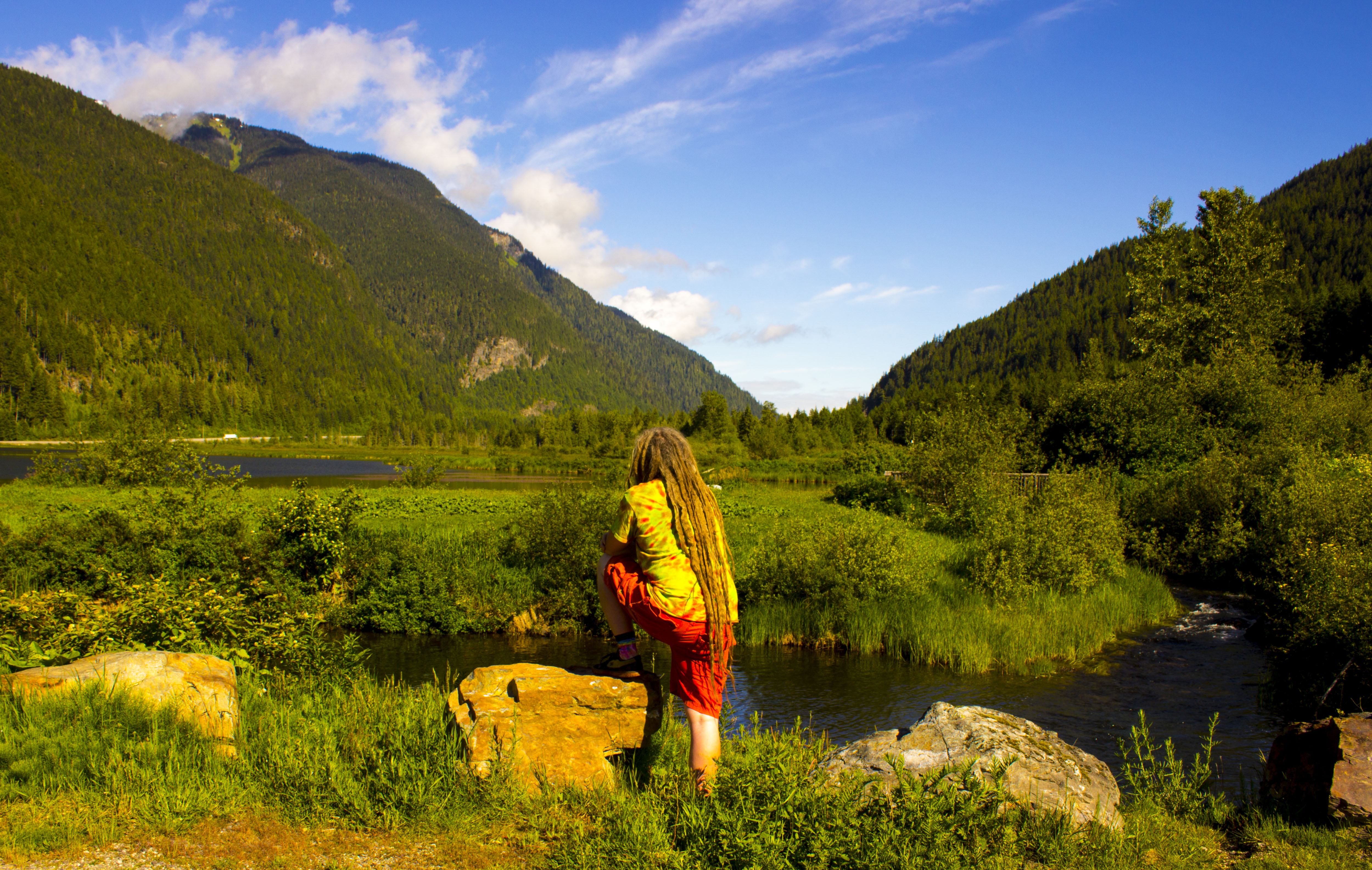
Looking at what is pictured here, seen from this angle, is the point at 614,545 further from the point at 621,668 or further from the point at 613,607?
the point at 621,668

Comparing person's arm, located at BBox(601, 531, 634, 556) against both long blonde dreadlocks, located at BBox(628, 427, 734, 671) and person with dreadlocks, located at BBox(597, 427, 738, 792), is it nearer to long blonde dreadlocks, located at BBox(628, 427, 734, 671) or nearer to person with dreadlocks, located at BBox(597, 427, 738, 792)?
person with dreadlocks, located at BBox(597, 427, 738, 792)

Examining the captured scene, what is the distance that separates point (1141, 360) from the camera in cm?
4756

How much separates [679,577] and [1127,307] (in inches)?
6932

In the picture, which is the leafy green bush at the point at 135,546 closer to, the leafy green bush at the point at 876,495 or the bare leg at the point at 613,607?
the bare leg at the point at 613,607

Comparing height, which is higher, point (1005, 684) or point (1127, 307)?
point (1127, 307)

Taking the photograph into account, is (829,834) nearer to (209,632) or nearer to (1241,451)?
(209,632)

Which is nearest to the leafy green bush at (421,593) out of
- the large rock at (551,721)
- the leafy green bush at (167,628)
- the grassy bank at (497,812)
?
the leafy green bush at (167,628)

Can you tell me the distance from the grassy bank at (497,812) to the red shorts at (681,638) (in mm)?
465

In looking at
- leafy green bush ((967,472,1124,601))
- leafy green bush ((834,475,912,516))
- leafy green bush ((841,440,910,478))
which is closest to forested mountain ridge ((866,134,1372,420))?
leafy green bush ((841,440,910,478))

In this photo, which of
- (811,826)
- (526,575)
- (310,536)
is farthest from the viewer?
(526,575)

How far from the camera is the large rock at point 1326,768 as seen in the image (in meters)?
5.77

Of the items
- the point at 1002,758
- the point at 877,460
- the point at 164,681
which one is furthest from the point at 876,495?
the point at 164,681

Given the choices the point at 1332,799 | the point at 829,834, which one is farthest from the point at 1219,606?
the point at 829,834

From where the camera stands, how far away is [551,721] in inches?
218
